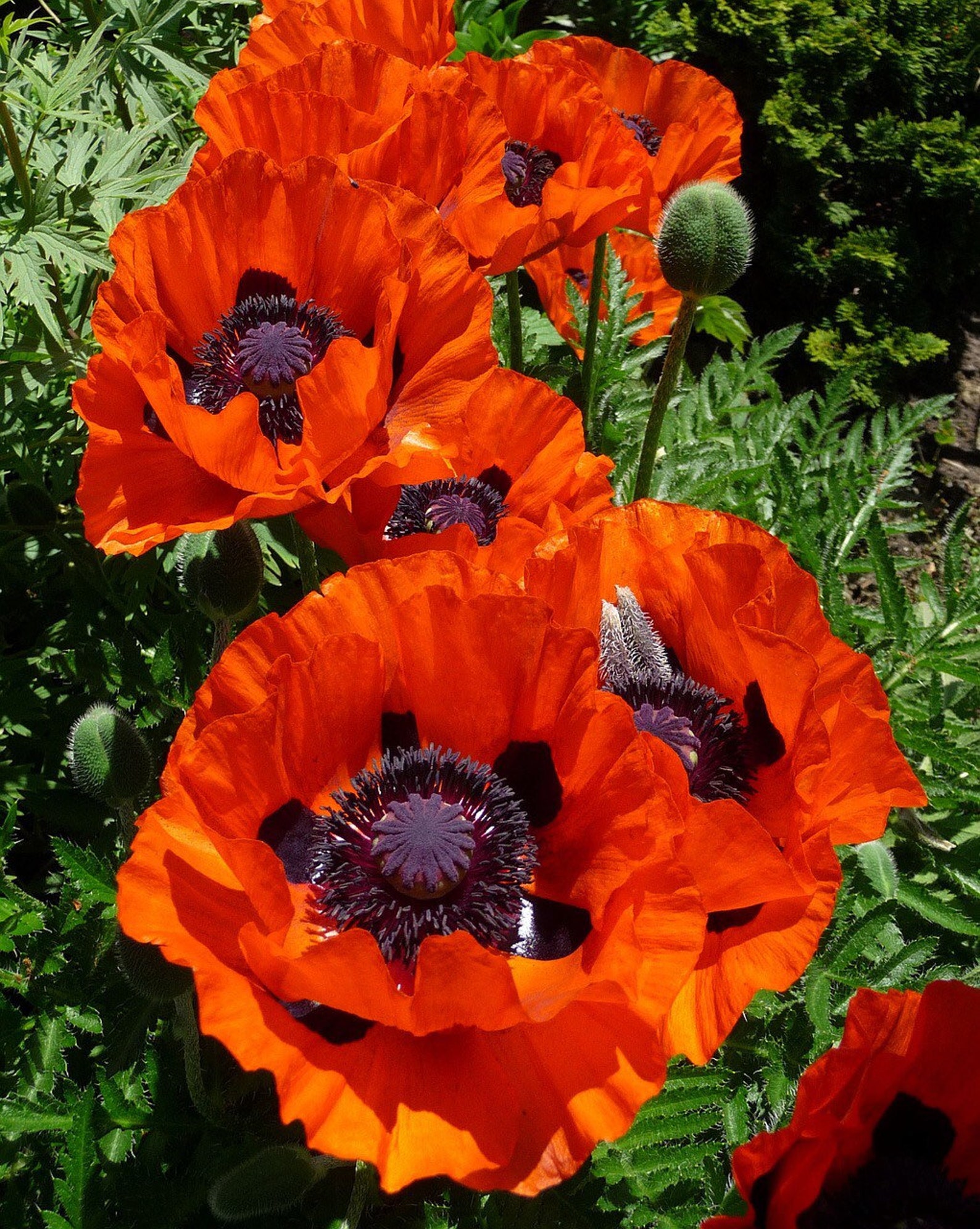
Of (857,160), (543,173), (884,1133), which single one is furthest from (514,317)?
(857,160)

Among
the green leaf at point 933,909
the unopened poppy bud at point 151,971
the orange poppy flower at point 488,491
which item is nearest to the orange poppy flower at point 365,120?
the orange poppy flower at point 488,491

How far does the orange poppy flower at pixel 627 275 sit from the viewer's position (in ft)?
10.1

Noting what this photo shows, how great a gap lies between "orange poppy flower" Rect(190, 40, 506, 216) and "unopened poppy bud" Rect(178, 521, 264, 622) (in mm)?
552

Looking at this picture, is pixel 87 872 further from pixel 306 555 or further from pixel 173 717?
pixel 306 555

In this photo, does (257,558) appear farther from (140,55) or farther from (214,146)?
(140,55)

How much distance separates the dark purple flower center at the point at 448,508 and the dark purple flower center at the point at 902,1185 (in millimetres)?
1031

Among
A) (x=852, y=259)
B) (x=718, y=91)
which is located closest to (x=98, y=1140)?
(x=718, y=91)

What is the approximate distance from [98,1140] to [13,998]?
89 centimetres

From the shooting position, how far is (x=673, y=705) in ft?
5.29

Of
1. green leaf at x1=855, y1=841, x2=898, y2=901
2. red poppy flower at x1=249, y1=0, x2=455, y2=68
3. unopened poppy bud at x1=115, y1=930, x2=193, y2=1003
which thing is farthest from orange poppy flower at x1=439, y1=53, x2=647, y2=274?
green leaf at x1=855, y1=841, x2=898, y2=901

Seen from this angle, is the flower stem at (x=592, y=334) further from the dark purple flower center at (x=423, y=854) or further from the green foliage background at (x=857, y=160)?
the green foliage background at (x=857, y=160)

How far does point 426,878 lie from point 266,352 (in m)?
0.82

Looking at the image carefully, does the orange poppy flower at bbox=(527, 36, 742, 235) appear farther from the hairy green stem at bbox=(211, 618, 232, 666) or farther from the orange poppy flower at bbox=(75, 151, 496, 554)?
the hairy green stem at bbox=(211, 618, 232, 666)

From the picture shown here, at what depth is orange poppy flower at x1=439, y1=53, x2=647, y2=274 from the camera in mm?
1891
